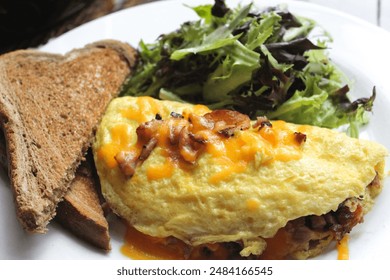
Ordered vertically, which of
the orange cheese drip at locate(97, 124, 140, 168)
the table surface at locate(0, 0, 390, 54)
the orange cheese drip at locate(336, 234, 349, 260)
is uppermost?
the orange cheese drip at locate(97, 124, 140, 168)

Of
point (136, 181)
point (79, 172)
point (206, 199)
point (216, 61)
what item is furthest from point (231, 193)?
point (216, 61)

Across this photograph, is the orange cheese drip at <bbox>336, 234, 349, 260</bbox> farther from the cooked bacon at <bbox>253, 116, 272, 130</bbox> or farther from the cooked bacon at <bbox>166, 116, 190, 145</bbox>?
the cooked bacon at <bbox>166, 116, 190, 145</bbox>

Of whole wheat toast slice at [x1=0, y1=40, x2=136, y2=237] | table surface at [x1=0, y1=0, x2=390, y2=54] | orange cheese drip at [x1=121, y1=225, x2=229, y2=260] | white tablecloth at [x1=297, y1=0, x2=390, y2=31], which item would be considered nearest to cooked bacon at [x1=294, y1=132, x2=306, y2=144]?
orange cheese drip at [x1=121, y1=225, x2=229, y2=260]

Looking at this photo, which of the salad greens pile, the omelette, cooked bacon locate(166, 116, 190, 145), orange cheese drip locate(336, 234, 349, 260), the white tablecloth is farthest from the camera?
the white tablecloth

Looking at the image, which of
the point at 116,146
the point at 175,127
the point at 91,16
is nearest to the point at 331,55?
the point at 175,127

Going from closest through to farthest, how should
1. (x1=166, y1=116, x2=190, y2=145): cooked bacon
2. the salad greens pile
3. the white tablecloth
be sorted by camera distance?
1. (x1=166, y1=116, x2=190, y2=145): cooked bacon
2. the salad greens pile
3. the white tablecloth

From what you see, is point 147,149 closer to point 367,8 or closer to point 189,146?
point 189,146
